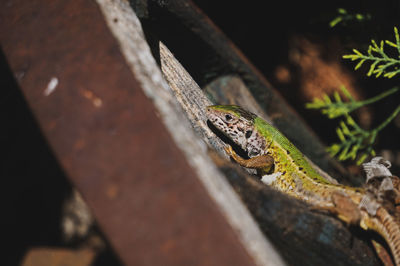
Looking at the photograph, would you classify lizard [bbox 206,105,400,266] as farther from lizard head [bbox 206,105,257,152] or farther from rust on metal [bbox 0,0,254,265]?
rust on metal [bbox 0,0,254,265]

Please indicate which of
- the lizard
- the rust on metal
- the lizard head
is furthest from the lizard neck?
the rust on metal

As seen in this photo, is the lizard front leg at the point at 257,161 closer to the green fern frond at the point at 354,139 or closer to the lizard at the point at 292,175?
the lizard at the point at 292,175

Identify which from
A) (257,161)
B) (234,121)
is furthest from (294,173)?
(234,121)

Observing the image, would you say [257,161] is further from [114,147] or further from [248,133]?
[114,147]

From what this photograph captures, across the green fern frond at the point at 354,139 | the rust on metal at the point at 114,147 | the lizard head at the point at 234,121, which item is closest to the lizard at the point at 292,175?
the lizard head at the point at 234,121

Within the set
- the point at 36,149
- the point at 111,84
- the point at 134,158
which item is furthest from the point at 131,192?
the point at 36,149
